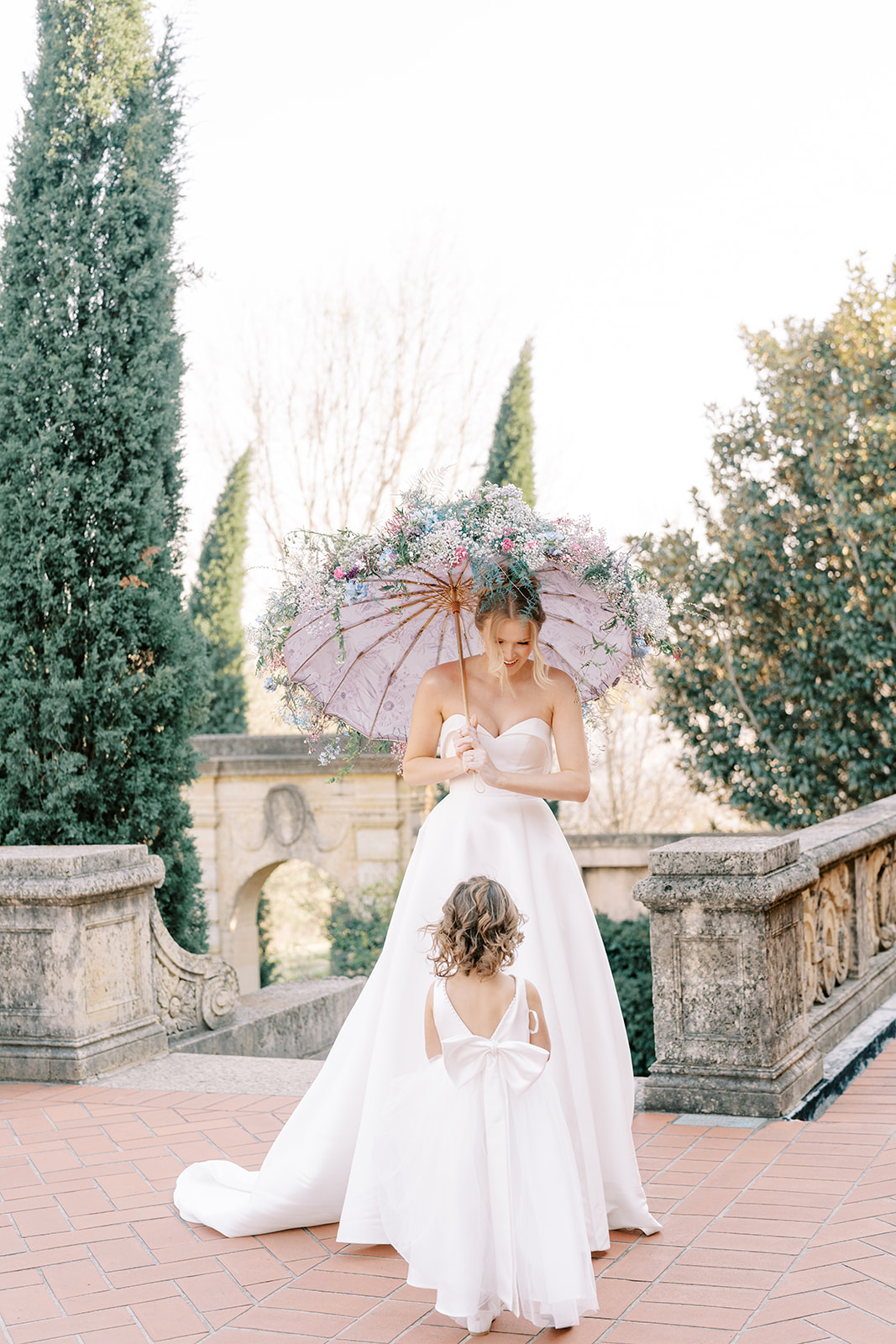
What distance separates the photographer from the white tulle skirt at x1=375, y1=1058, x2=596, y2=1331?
109 inches

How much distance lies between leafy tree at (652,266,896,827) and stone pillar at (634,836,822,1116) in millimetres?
7510

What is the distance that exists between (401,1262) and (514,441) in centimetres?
1592

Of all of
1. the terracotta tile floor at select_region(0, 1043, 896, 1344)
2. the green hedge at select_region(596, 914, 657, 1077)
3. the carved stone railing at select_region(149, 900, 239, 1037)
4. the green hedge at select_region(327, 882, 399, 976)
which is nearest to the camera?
the terracotta tile floor at select_region(0, 1043, 896, 1344)

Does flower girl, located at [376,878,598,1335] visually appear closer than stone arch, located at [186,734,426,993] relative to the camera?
Yes

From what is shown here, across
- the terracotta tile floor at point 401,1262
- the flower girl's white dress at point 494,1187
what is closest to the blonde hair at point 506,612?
the flower girl's white dress at point 494,1187

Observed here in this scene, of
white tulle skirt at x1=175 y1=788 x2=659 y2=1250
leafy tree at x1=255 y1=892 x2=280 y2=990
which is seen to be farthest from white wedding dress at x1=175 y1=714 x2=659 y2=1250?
leafy tree at x1=255 y1=892 x2=280 y2=990

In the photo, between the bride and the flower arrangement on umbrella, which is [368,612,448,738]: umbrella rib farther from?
the bride

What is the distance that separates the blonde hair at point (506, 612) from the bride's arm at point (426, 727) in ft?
0.60

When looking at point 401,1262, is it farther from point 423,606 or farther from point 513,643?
point 423,606

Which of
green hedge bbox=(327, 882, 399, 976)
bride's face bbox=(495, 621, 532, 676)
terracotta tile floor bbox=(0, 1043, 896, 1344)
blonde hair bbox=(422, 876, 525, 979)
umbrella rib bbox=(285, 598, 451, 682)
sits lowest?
green hedge bbox=(327, 882, 399, 976)

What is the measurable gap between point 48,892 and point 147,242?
418 centimetres

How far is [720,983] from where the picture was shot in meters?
4.50

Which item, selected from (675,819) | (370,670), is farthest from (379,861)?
(675,819)

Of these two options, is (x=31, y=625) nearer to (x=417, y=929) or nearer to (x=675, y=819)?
(x=417, y=929)
